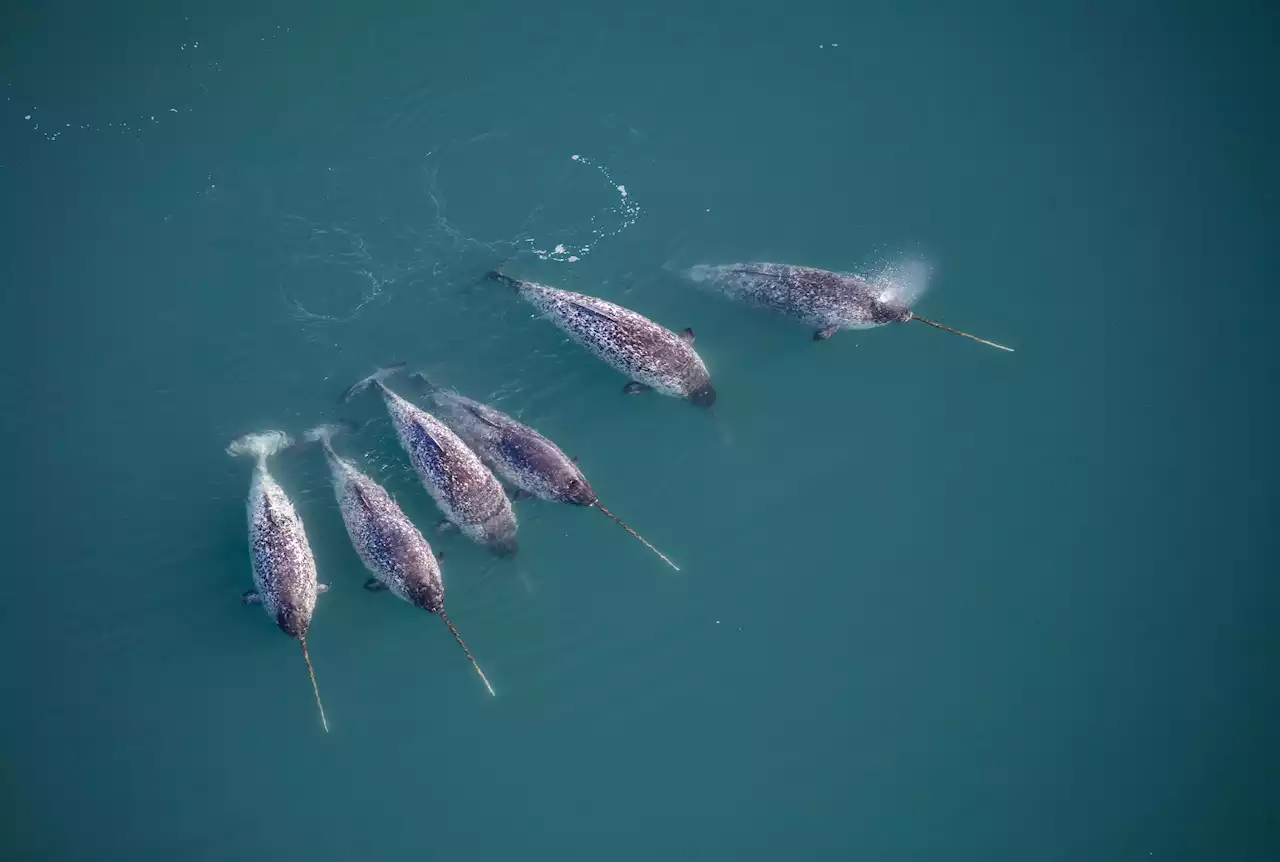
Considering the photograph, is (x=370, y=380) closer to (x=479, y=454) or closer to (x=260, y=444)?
(x=260, y=444)

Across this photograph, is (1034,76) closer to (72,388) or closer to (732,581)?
(732,581)

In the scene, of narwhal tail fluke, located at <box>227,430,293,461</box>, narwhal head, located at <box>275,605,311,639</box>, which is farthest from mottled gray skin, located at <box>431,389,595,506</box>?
narwhal head, located at <box>275,605,311,639</box>

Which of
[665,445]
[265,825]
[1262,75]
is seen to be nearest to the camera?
[265,825]

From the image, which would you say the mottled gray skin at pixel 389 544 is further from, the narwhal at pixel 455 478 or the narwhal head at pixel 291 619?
the narwhal head at pixel 291 619

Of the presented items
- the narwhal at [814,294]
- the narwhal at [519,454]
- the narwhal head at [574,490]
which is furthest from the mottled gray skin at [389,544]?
the narwhal at [814,294]

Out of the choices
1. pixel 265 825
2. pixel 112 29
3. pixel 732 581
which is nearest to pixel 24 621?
pixel 265 825

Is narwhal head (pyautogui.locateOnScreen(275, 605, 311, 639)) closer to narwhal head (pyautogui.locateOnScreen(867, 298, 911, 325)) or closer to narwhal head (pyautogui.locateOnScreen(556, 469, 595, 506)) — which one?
narwhal head (pyautogui.locateOnScreen(556, 469, 595, 506))
